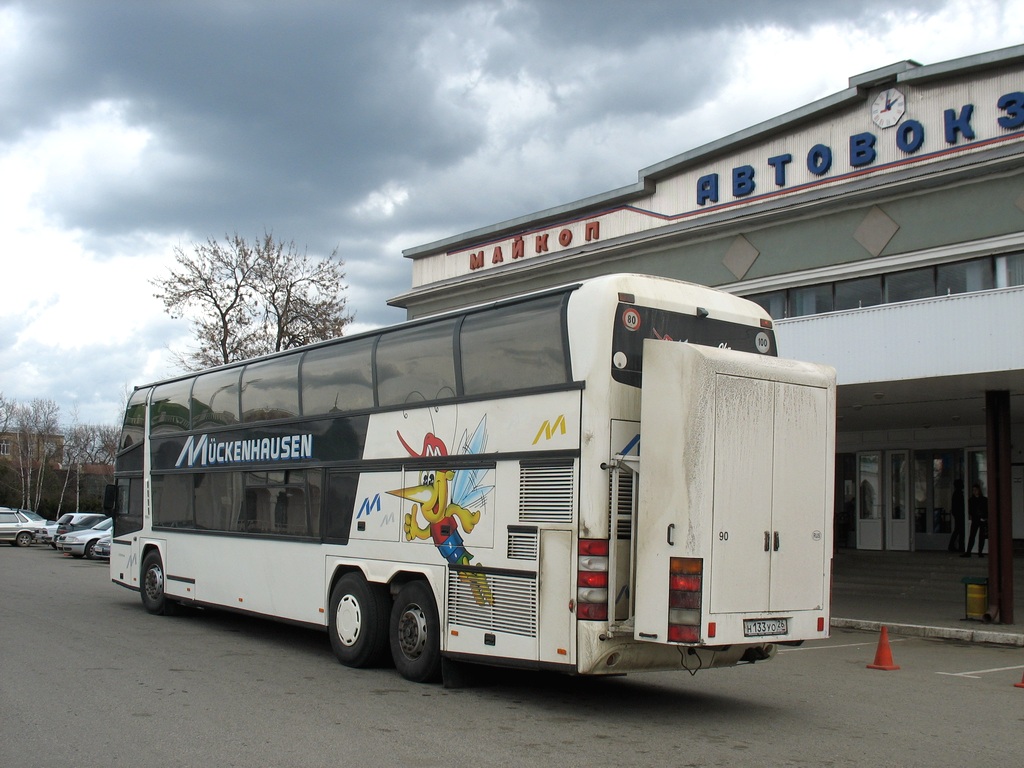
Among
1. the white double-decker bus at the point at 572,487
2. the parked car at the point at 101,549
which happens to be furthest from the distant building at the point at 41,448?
the white double-decker bus at the point at 572,487

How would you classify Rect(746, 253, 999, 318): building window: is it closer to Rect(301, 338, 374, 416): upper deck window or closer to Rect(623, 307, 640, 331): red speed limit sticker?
Rect(623, 307, 640, 331): red speed limit sticker

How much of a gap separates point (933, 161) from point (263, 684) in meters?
15.8

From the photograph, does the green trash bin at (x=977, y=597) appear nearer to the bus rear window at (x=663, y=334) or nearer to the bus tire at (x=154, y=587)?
the bus rear window at (x=663, y=334)

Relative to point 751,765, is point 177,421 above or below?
above

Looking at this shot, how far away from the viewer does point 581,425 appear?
8.49 meters

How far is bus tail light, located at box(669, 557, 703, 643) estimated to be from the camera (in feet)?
25.8

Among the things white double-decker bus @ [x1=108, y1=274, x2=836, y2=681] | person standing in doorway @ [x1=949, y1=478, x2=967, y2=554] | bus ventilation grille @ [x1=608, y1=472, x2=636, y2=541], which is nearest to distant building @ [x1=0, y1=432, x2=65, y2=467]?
person standing in doorway @ [x1=949, y1=478, x2=967, y2=554]

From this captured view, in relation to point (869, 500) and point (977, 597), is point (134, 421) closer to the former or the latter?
point (977, 597)

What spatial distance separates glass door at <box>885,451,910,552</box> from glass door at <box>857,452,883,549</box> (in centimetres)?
25

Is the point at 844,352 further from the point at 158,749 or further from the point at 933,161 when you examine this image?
the point at 158,749

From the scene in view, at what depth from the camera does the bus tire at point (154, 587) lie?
16255 millimetres

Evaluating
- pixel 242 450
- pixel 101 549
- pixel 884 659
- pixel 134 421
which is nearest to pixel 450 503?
pixel 242 450

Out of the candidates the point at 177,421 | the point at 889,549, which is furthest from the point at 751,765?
the point at 889,549

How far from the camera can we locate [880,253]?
19.9 metres
